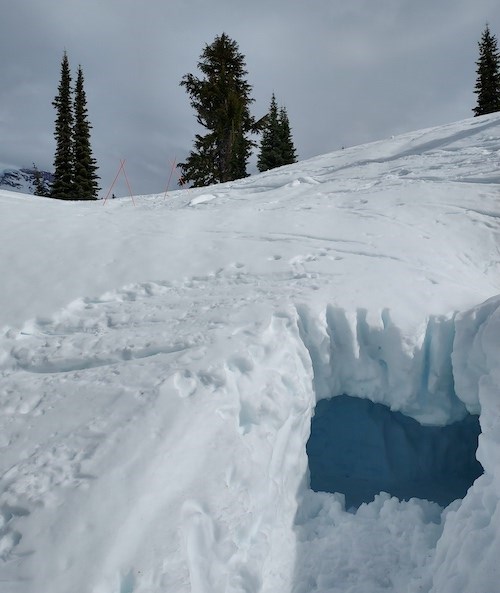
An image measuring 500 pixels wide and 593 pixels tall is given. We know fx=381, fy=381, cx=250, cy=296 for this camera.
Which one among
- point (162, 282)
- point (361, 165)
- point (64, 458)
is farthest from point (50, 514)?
point (361, 165)

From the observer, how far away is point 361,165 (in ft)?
33.1

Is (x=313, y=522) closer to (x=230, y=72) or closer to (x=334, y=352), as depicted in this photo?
(x=334, y=352)

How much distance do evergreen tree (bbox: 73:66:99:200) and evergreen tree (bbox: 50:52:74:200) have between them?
294 millimetres

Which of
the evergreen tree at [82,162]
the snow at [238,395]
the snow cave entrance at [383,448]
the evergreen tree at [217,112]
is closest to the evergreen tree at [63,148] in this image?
the evergreen tree at [82,162]

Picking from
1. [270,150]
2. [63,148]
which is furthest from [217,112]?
[63,148]

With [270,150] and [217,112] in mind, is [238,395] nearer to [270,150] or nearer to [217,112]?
[217,112]

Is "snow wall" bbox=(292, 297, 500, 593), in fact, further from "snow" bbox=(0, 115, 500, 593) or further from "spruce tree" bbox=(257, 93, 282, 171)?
"spruce tree" bbox=(257, 93, 282, 171)

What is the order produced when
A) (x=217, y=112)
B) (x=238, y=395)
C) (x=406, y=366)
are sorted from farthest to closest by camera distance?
(x=217, y=112) → (x=406, y=366) → (x=238, y=395)

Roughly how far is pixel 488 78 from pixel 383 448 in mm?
25182

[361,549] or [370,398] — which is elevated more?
[370,398]

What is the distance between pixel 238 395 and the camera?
10.3ft

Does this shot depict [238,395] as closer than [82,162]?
Yes

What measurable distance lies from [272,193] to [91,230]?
4323mm

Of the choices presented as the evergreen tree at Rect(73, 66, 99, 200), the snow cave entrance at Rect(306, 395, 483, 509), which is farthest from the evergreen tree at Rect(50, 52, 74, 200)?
the snow cave entrance at Rect(306, 395, 483, 509)
